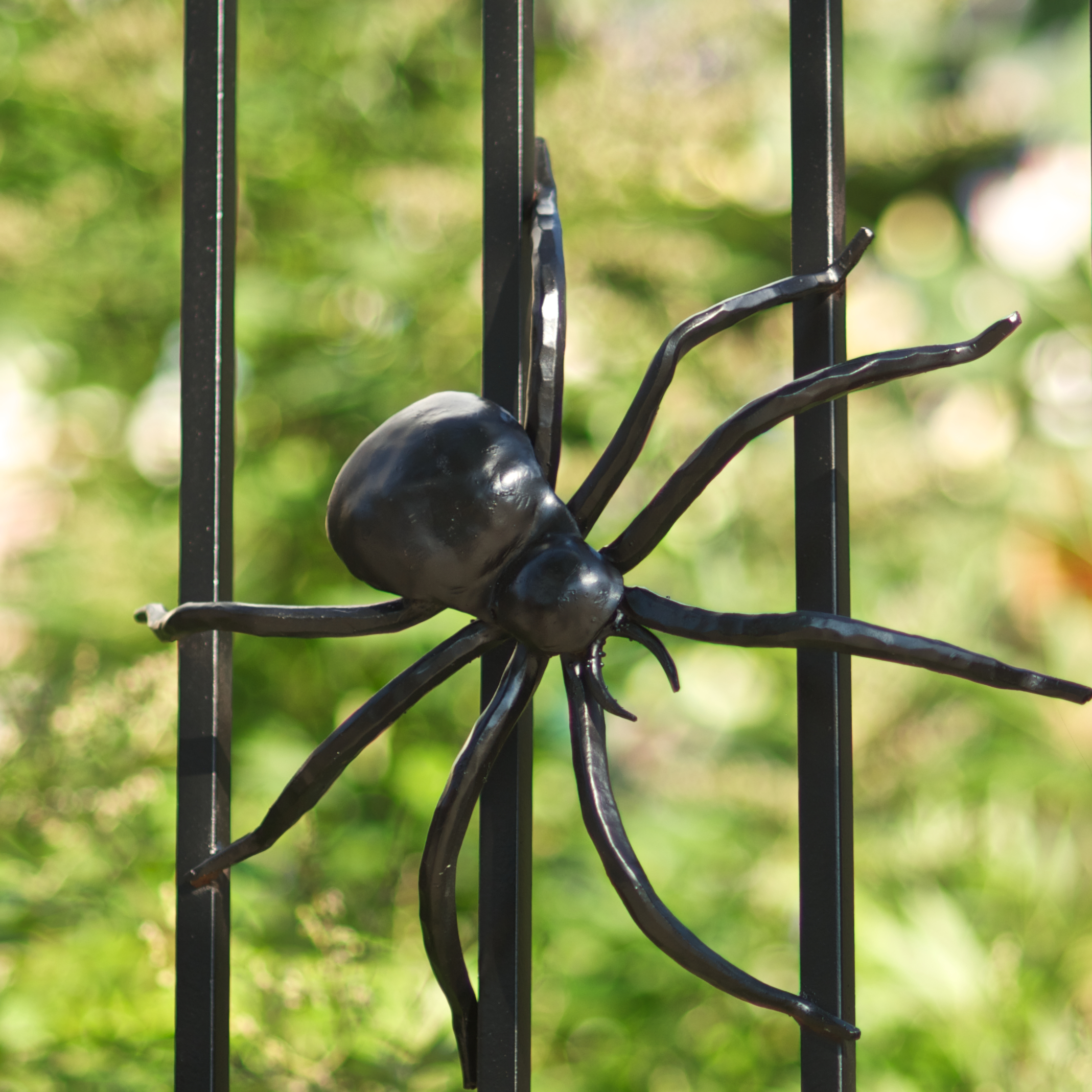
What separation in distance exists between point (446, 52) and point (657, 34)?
0.73 ft

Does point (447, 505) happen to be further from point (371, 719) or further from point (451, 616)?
point (451, 616)

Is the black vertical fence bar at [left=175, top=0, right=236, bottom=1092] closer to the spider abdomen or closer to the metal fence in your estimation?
the metal fence

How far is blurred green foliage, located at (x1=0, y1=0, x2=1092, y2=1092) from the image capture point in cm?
78

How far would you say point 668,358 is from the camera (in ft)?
1.07

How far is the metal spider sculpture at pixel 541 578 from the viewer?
0.30 metres

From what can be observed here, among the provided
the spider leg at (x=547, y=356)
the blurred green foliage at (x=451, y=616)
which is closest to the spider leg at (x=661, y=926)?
the spider leg at (x=547, y=356)

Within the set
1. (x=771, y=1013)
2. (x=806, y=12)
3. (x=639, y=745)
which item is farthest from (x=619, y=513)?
(x=806, y=12)

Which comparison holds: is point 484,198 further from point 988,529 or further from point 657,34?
point 988,529

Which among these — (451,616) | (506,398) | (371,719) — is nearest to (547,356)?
(506,398)

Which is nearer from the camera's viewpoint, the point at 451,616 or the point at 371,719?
the point at 371,719

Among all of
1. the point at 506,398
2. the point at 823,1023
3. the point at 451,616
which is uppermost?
the point at 506,398

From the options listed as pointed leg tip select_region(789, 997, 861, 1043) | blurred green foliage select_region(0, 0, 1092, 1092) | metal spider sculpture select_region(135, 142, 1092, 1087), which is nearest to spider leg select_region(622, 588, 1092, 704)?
metal spider sculpture select_region(135, 142, 1092, 1087)

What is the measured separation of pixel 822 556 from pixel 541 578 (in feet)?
0.33

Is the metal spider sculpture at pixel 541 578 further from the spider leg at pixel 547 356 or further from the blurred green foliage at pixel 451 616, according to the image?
the blurred green foliage at pixel 451 616
